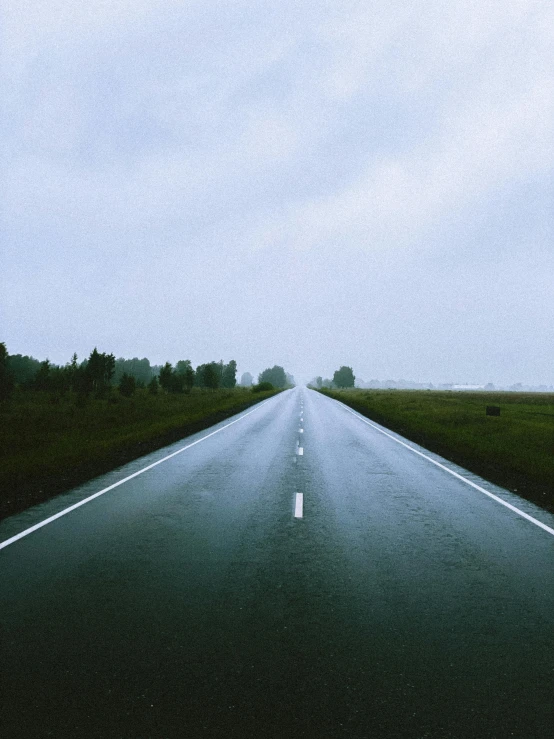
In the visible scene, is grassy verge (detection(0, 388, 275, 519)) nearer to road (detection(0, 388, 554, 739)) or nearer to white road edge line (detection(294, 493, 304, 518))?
road (detection(0, 388, 554, 739))

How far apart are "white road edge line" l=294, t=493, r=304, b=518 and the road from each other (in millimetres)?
63

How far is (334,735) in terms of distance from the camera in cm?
276

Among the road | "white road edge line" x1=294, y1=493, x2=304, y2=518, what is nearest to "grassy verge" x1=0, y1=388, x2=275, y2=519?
the road

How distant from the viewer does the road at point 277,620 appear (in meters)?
2.96

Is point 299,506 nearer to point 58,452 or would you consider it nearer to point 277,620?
point 277,620

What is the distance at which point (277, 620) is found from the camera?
13.6ft

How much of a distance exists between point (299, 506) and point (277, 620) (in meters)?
4.14

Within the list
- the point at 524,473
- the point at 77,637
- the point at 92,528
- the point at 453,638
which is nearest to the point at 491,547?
the point at 453,638

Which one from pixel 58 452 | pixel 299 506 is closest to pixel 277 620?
pixel 299 506

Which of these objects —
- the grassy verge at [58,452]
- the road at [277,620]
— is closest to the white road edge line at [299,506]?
the road at [277,620]

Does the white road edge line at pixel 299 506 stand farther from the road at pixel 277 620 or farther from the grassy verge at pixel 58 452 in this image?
the grassy verge at pixel 58 452

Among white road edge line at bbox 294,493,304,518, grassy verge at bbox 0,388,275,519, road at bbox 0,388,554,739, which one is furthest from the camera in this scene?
grassy verge at bbox 0,388,275,519

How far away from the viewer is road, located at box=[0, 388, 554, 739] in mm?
2957

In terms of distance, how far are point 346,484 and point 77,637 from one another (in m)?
7.16
